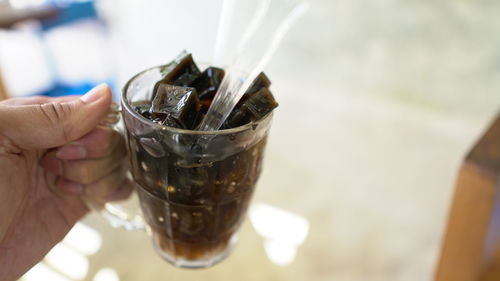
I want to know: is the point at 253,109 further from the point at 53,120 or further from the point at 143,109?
the point at 53,120

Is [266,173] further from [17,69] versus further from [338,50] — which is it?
[17,69]

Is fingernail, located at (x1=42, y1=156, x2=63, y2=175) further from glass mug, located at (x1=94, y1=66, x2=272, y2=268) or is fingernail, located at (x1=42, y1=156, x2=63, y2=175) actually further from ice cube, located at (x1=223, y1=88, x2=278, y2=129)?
ice cube, located at (x1=223, y1=88, x2=278, y2=129)

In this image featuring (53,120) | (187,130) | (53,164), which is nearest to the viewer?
(187,130)

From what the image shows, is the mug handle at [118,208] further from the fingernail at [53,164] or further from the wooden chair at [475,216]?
the wooden chair at [475,216]

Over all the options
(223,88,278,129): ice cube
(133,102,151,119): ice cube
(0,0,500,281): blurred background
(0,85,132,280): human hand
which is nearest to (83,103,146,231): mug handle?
(0,85,132,280): human hand

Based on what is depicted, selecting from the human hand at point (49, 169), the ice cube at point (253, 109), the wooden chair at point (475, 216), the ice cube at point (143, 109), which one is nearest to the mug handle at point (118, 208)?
the human hand at point (49, 169)

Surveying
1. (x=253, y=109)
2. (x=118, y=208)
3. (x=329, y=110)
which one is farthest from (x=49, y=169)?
(x=329, y=110)
